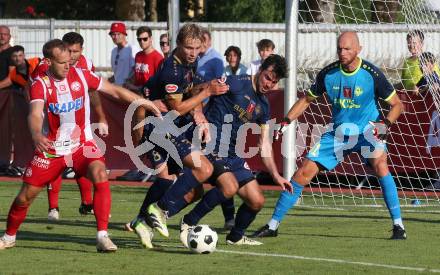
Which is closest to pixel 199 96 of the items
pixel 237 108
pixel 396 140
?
pixel 237 108

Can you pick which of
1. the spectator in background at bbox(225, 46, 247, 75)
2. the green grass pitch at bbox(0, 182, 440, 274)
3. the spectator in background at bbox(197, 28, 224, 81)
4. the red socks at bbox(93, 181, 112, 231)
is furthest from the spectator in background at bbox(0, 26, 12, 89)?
the red socks at bbox(93, 181, 112, 231)

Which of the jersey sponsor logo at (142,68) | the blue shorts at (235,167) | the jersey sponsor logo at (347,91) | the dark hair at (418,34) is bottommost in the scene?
the blue shorts at (235,167)

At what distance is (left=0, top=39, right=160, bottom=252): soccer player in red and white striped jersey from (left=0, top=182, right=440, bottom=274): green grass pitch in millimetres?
380

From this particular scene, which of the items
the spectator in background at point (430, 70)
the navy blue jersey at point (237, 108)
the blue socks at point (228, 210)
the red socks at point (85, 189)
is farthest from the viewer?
the spectator in background at point (430, 70)

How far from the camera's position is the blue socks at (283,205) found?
11484mm

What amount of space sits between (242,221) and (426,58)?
16.7 ft

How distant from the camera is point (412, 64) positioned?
15578mm

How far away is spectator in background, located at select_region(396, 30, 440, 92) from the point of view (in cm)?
1483

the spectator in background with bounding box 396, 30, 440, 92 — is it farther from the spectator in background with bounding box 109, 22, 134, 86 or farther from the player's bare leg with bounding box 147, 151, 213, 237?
the player's bare leg with bounding box 147, 151, 213, 237

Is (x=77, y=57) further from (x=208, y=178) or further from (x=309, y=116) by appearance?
(x=309, y=116)

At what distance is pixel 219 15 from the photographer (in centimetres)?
3925

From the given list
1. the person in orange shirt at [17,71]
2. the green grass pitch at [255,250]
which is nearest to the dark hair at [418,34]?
the green grass pitch at [255,250]

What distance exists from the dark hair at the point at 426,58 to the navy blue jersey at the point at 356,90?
333cm

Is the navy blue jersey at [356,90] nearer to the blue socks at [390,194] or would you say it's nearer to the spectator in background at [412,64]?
the blue socks at [390,194]
